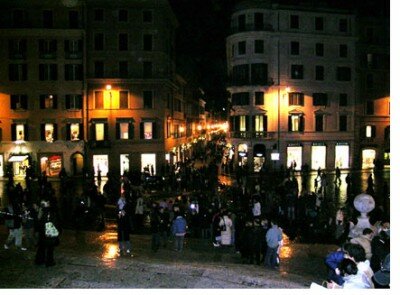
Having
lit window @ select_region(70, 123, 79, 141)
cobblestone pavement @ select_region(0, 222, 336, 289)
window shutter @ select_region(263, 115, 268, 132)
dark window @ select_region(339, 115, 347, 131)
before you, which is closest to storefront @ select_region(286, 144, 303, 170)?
window shutter @ select_region(263, 115, 268, 132)

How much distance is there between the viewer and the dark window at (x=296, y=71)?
4638 centimetres

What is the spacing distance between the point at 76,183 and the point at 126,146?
716cm

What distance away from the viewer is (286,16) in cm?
4588

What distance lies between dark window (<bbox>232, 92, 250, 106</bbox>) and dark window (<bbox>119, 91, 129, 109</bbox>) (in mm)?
10956

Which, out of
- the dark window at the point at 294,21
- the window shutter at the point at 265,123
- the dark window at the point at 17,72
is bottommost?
the window shutter at the point at 265,123

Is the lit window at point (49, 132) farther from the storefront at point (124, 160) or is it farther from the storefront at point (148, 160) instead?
→ the storefront at point (148, 160)

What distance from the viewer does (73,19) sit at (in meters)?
42.1

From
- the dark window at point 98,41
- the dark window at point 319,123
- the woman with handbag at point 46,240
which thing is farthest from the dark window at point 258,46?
the woman with handbag at point 46,240

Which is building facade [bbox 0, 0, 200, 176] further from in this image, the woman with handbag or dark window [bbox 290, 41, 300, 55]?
the woman with handbag

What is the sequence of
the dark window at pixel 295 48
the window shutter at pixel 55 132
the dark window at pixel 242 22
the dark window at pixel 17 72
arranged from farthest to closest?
the dark window at pixel 295 48
the dark window at pixel 242 22
the window shutter at pixel 55 132
the dark window at pixel 17 72

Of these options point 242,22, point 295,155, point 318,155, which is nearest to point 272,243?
point 295,155

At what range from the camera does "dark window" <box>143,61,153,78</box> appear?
1702 inches

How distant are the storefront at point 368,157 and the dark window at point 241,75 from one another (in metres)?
14.4
